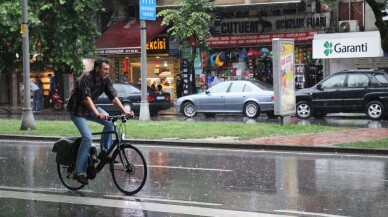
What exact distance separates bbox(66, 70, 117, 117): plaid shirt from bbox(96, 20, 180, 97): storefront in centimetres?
2579

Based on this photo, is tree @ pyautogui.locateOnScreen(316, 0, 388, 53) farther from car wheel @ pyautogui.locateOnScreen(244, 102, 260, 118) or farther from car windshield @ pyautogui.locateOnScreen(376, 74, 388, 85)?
car wheel @ pyautogui.locateOnScreen(244, 102, 260, 118)

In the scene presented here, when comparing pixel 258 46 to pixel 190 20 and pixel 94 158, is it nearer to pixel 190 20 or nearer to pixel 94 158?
pixel 190 20

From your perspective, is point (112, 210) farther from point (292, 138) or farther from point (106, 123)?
point (292, 138)

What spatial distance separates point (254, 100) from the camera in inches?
1005

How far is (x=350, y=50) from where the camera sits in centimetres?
2981

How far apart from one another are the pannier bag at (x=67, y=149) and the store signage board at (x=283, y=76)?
1064 cm

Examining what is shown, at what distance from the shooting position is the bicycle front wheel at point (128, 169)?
9.09m

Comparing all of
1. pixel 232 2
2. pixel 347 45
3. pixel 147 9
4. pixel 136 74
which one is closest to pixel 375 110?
pixel 347 45

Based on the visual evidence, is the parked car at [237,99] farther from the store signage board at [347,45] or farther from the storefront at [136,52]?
the storefront at [136,52]

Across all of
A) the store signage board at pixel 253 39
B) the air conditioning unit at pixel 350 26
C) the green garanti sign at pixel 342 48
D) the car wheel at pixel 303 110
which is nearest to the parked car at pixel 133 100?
the store signage board at pixel 253 39

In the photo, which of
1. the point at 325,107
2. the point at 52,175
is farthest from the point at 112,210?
the point at 325,107

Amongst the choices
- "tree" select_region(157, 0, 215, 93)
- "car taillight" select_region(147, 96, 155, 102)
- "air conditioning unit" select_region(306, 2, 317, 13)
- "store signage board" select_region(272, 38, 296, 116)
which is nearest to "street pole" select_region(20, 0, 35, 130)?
"store signage board" select_region(272, 38, 296, 116)

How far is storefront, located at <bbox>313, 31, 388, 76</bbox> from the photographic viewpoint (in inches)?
1153

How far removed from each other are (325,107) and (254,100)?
2783 mm
